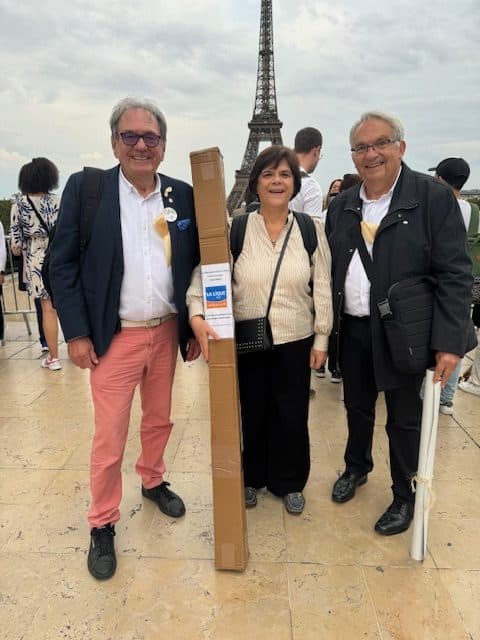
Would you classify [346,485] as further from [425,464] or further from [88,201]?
[88,201]

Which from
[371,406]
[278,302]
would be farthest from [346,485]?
[278,302]

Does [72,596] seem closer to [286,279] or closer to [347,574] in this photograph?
[347,574]

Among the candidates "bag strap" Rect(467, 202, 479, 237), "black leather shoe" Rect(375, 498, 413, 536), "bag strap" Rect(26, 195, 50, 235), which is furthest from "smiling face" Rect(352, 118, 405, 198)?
"bag strap" Rect(26, 195, 50, 235)

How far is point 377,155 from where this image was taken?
2.14m

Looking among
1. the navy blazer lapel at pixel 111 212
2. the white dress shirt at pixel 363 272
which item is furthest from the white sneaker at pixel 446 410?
the navy blazer lapel at pixel 111 212

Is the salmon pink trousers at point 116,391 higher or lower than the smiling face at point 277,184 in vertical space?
lower

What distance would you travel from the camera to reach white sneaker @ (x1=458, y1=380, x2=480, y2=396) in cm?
425

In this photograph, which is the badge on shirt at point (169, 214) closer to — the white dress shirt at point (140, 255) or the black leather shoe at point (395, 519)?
the white dress shirt at point (140, 255)

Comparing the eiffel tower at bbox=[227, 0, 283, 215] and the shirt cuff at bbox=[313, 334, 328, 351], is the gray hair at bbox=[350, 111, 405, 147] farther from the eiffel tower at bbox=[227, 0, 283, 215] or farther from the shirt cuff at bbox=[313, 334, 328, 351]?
the eiffel tower at bbox=[227, 0, 283, 215]

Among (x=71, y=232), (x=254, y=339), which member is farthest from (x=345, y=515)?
(x=71, y=232)

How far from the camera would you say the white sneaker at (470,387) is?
4.25 m

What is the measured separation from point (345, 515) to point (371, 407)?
2.07 ft

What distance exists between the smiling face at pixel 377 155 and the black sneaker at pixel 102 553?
2169 millimetres

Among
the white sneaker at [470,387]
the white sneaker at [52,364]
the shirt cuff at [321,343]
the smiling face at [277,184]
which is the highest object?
the smiling face at [277,184]
